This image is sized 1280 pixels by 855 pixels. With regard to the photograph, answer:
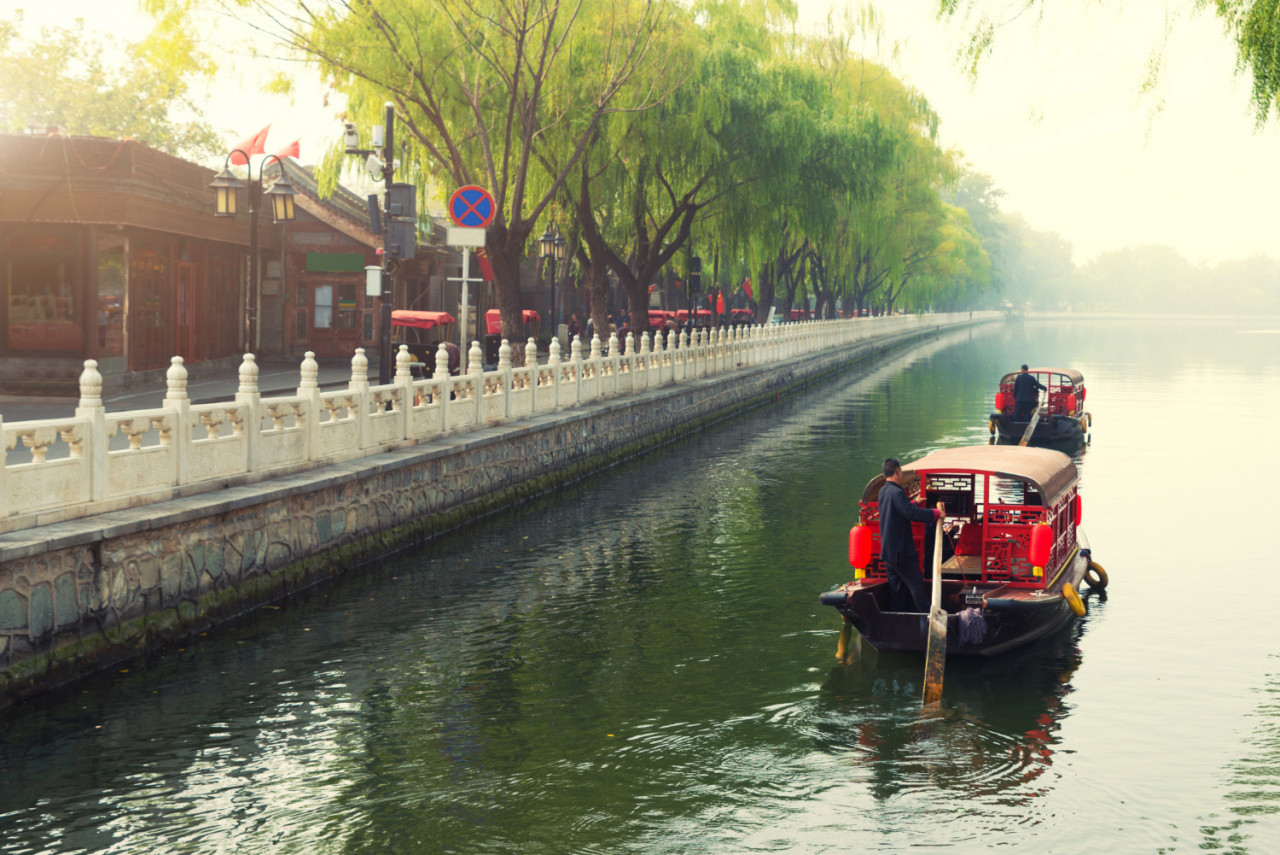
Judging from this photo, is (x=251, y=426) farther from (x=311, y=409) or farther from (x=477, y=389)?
(x=477, y=389)

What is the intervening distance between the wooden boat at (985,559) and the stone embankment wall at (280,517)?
5.49 metres

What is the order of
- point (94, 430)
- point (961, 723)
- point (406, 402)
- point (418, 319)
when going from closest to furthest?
point (961, 723)
point (94, 430)
point (406, 402)
point (418, 319)

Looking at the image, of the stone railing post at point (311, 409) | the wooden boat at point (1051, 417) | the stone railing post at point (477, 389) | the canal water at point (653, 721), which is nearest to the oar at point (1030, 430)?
the wooden boat at point (1051, 417)

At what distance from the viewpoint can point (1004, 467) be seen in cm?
1301

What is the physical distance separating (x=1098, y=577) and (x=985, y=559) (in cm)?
303

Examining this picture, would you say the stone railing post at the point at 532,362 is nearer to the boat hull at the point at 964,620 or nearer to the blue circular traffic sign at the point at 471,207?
the blue circular traffic sign at the point at 471,207

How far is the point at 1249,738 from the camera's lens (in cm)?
1021

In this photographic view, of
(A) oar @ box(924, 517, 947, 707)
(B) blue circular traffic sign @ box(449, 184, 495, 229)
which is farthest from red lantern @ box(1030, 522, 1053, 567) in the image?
(B) blue circular traffic sign @ box(449, 184, 495, 229)

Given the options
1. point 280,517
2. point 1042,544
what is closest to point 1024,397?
point 1042,544

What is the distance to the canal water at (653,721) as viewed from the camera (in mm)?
8242

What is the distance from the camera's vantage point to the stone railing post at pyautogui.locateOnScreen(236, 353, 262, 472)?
13.5 meters

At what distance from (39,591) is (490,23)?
17.5 m

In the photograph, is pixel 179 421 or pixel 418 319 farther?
pixel 418 319

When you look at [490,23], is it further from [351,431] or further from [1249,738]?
[1249,738]
